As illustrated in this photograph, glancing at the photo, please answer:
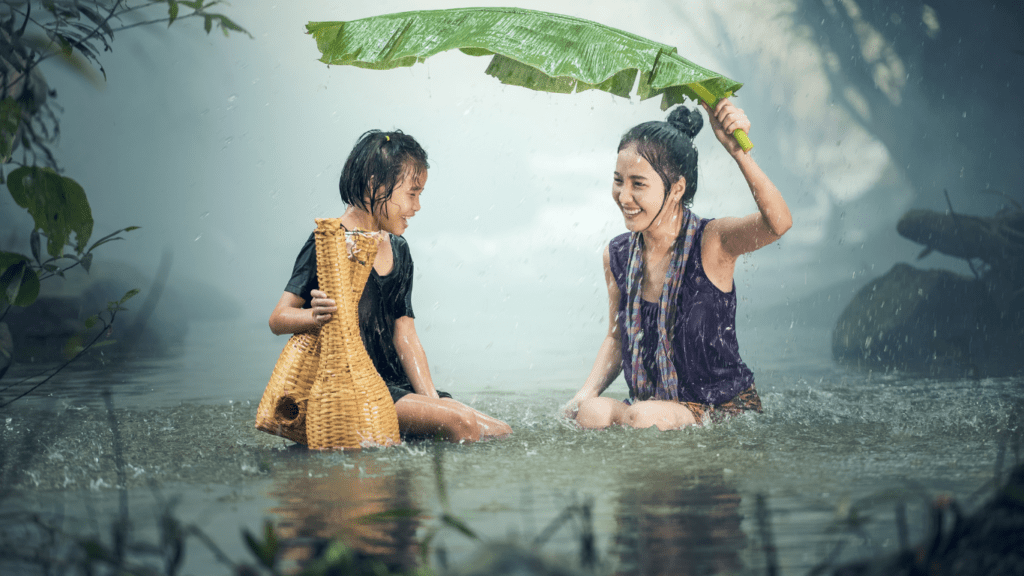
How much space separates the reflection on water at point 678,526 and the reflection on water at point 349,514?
1.44 ft

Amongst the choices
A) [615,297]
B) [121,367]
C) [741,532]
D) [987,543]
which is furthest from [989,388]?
[121,367]

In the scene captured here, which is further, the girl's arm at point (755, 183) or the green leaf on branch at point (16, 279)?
the girl's arm at point (755, 183)

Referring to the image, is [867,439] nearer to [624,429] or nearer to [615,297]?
[624,429]

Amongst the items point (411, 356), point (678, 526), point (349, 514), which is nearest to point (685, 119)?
point (411, 356)

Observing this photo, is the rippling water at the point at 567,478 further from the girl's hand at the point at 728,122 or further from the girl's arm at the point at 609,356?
the girl's hand at the point at 728,122

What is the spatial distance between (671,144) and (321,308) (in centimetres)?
152

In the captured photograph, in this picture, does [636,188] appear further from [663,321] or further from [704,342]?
[704,342]

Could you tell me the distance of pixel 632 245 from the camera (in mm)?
3500

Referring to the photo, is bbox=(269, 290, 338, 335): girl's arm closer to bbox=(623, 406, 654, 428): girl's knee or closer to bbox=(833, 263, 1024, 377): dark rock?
bbox=(623, 406, 654, 428): girl's knee

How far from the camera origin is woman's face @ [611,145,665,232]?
321 centimetres

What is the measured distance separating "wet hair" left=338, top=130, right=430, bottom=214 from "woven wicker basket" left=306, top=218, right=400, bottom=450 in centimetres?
29

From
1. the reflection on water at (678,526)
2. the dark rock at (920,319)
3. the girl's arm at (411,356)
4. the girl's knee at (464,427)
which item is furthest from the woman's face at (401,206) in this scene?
the dark rock at (920,319)

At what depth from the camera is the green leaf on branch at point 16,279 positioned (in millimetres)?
2180

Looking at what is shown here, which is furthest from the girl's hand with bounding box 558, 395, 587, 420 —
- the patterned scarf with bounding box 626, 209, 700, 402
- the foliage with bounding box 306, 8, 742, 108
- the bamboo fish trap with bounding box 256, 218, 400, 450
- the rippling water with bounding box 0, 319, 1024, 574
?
the foliage with bounding box 306, 8, 742, 108
